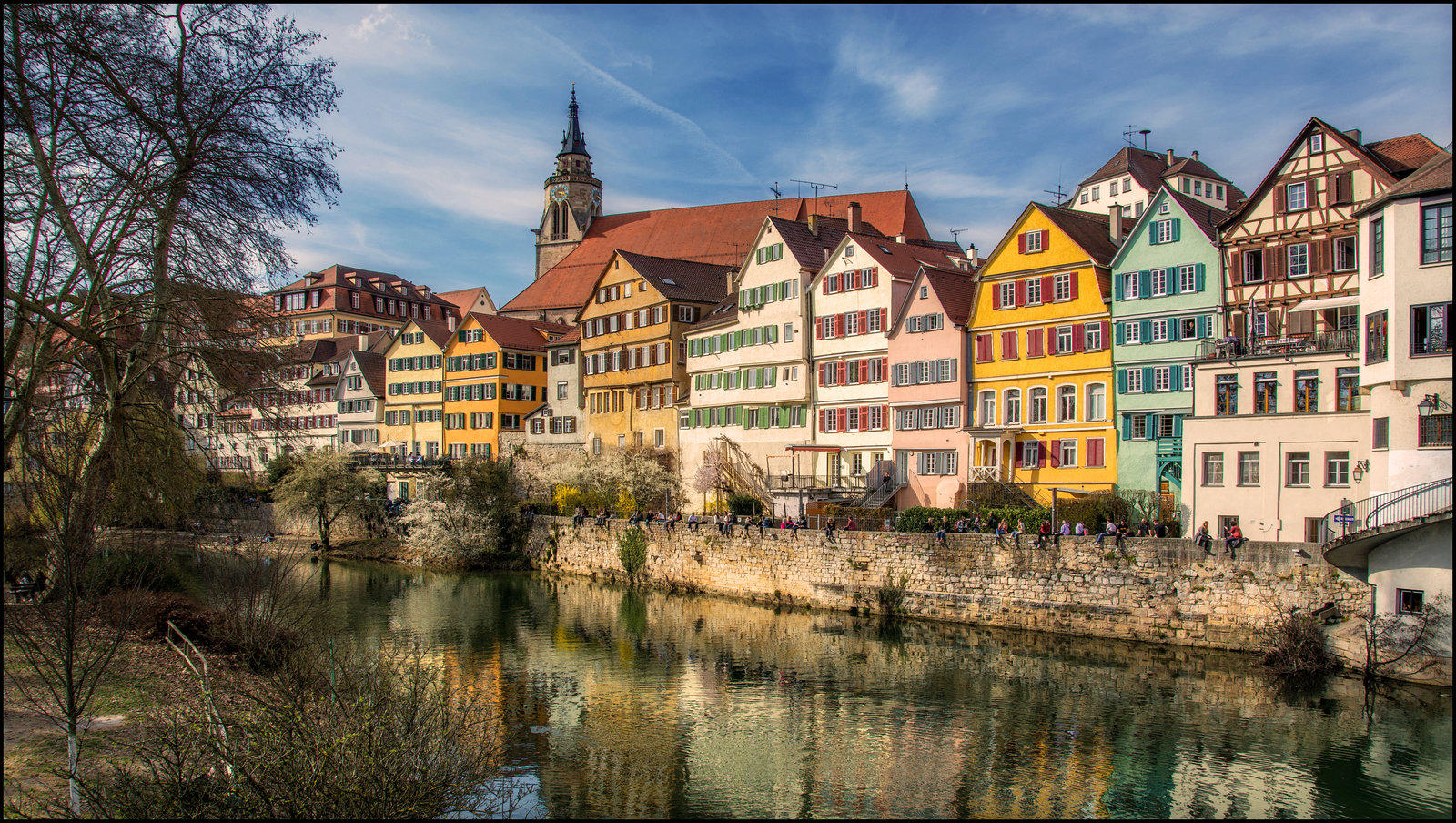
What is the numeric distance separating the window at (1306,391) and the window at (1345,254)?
3782mm

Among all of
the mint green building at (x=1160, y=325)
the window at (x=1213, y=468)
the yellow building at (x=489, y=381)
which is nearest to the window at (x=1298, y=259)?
the mint green building at (x=1160, y=325)

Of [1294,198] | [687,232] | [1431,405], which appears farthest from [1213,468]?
[687,232]

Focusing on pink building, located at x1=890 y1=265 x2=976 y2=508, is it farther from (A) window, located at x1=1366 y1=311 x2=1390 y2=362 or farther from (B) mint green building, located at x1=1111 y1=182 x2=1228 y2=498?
(A) window, located at x1=1366 y1=311 x2=1390 y2=362

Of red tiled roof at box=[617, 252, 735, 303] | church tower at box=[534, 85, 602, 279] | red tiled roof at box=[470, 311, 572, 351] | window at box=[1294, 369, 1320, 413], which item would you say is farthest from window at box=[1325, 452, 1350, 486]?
church tower at box=[534, 85, 602, 279]

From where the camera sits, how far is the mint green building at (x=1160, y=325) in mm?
35125

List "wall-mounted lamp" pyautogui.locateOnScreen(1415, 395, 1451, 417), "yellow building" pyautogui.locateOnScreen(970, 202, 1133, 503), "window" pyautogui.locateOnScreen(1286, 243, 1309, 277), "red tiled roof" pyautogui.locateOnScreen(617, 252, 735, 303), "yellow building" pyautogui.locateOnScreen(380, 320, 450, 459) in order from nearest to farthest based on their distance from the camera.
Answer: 1. "wall-mounted lamp" pyautogui.locateOnScreen(1415, 395, 1451, 417)
2. "window" pyautogui.locateOnScreen(1286, 243, 1309, 277)
3. "yellow building" pyautogui.locateOnScreen(970, 202, 1133, 503)
4. "red tiled roof" pyautogui.locateOnScreen(617, 252, 735, 303)
5. "yellow building" pyautogui.locateOnScreen(380, 320, 450, 459)

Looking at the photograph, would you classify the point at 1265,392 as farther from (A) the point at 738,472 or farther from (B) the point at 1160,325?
(A) the point at 738,472

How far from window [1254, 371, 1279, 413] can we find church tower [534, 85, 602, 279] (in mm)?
73907

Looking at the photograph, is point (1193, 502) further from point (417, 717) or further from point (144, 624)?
point (144, 624)

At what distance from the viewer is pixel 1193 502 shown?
3166 centimetres

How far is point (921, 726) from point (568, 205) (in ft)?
272

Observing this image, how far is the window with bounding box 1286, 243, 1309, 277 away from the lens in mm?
32281

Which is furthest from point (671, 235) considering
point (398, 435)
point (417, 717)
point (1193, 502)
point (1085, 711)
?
point (417, 717)

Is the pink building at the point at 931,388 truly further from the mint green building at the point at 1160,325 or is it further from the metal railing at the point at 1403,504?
the metal railing at the point at 1403,504
